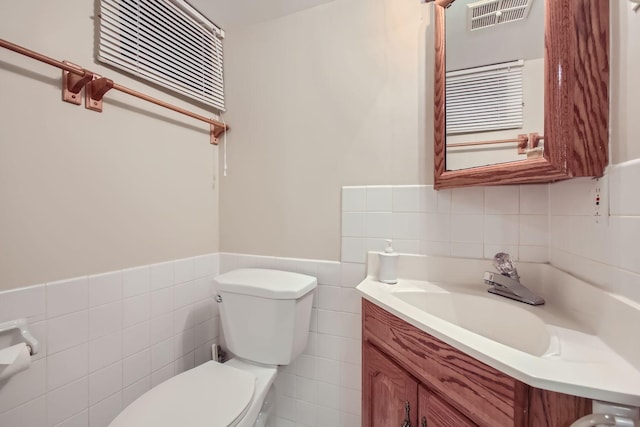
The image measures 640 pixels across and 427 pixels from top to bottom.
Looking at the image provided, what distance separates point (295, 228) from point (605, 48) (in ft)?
3.98

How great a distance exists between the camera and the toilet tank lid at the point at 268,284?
1.12 m

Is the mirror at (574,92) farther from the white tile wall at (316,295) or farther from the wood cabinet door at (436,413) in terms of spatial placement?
the wood cabinet door at (436,413)

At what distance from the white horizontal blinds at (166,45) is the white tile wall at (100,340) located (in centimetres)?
87

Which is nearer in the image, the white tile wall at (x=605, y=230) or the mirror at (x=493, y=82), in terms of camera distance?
the white tile wall at (x=605, y=230)

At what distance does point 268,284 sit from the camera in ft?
3.80

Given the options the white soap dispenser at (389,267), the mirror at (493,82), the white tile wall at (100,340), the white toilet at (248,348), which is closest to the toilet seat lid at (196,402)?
the white toilet at (248,348)

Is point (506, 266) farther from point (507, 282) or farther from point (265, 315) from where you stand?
point (265, 315)

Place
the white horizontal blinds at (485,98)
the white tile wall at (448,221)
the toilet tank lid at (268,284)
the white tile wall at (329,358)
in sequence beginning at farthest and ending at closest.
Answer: the white tile wall at (329,358) → the toilet tank lid at (268,284) → the white tile wall at (448,221) → the white horizontal blinds at (485,98)

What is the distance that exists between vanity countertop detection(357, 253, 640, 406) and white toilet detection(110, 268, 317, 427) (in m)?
0.35

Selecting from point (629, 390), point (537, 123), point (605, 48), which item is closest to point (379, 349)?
point (629, 390)

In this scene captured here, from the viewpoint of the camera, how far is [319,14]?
1.33m

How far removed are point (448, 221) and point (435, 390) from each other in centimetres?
65

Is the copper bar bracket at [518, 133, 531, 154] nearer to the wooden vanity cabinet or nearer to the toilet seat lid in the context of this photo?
the wooden vanity cabinet

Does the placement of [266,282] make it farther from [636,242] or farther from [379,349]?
[636,242]
